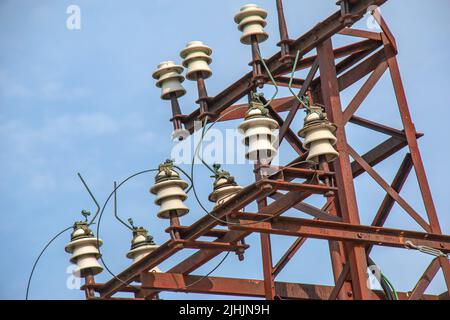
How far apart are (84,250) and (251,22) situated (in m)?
4.67

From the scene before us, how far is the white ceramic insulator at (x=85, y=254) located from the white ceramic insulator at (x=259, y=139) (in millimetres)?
3749

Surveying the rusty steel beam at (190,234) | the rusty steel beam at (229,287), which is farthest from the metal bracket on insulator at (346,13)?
the rusty steel beam at (229,287)

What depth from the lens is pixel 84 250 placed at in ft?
99.5

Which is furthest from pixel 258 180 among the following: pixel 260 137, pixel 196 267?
pixel 196 267

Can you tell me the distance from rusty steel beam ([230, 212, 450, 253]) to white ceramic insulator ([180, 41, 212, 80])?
150 inches

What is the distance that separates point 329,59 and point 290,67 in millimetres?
738

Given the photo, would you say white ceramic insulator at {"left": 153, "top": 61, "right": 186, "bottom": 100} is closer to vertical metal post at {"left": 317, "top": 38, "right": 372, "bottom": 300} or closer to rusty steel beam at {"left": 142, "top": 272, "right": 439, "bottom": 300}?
vertical metal post at {"left": 317, "top": 38, "right": 372, "bottom": 300}

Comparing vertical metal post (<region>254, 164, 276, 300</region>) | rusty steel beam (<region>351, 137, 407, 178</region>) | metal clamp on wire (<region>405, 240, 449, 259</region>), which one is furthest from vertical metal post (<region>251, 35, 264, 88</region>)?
metal clamp on wire (<region>405, 240, 449, 259</region>)

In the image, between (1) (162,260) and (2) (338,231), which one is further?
(1) (162,260)

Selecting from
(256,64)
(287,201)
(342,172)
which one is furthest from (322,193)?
(256,64)

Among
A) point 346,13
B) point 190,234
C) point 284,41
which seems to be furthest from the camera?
point 284,41

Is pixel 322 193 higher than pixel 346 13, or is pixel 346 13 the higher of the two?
pixel 346 13

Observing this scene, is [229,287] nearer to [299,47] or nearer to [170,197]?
[170,197]

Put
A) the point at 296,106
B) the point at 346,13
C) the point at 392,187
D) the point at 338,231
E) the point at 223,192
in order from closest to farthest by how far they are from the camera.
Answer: the point at 338,231, the point at 346,13, the point at 223,192, the point at 296,106, the point at 392,187
